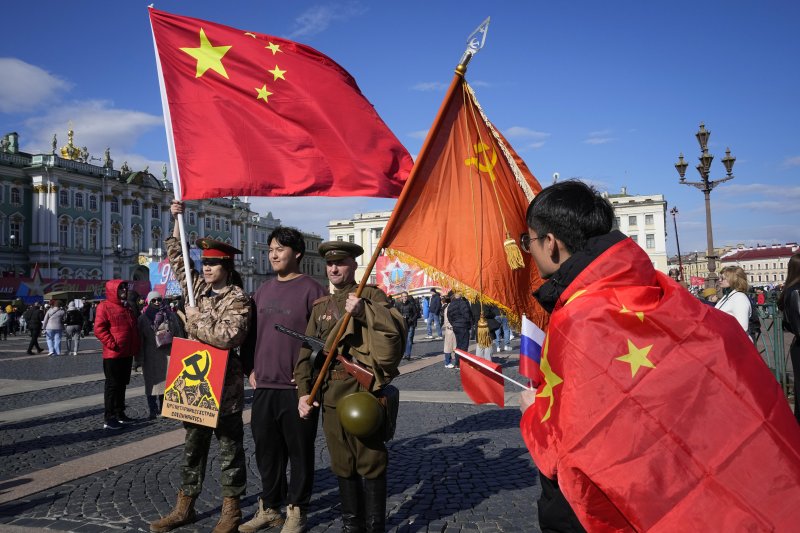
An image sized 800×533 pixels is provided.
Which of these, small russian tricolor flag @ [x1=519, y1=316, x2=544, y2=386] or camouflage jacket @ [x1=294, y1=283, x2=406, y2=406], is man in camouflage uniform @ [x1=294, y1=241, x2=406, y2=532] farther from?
small russian tricolor flag @ [x1=519, y1=316, x2=544, y2=386]

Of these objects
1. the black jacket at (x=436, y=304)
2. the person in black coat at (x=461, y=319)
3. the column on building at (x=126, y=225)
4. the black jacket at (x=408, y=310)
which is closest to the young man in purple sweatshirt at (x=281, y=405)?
the person in black coat at (x=461, y=319)

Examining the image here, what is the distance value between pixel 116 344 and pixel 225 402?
4.42 metres

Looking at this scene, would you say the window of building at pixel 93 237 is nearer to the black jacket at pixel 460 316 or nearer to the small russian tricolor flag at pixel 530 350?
the black jacket at pixel 460 316

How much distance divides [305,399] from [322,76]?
2.47 m

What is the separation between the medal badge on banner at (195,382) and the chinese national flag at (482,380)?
67.3 inches

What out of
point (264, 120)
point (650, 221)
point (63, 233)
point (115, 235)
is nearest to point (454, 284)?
point (264, 120)

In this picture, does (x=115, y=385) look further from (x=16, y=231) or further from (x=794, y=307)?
(x=16, y=231)

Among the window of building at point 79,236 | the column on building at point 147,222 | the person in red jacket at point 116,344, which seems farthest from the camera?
the column on building at point 147,222

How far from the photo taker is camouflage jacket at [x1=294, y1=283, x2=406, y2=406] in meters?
3.25

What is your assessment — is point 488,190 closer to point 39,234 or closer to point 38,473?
point 38,473

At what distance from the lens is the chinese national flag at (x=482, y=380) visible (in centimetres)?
269

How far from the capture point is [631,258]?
1651 mm

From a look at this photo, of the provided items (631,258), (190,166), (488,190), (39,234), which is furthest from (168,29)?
(39,234)

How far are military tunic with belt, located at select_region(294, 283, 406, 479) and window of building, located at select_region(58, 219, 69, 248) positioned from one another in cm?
6253
